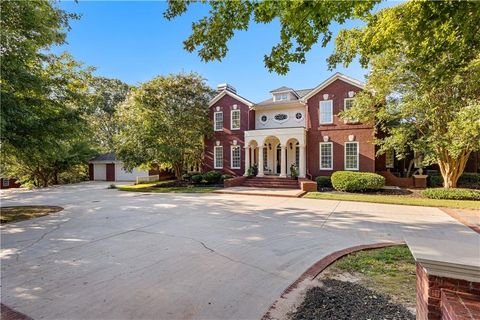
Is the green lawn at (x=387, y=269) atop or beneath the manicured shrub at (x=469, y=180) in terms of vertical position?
beneath

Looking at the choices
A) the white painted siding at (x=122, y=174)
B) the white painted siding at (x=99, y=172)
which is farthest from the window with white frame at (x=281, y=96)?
the white painted siding at (x=99, y=172)

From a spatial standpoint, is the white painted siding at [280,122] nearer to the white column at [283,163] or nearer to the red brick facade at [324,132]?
the red brick facade at [324,132]

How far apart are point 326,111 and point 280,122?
3826mm

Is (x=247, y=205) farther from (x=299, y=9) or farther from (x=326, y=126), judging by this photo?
(x=326, y=126)

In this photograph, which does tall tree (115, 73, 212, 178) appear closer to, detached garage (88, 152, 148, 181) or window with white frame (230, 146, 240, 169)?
window with white frame (230, 146, 240, 169)

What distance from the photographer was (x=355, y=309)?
3309 mm

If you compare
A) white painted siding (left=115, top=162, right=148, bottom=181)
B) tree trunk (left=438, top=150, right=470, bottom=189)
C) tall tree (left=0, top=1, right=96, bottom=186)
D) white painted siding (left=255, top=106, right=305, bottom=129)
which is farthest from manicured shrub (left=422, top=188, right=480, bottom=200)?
white painted siding (left=115, top=162, right=148, bottom=181)

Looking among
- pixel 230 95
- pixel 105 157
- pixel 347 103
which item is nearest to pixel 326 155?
pixel 347 103

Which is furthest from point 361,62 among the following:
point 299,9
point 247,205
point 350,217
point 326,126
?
point 326,126

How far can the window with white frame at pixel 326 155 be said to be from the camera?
18766mm

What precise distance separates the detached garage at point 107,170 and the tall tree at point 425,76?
23330 millimetres

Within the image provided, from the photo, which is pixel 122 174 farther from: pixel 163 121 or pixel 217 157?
pixel 217 157

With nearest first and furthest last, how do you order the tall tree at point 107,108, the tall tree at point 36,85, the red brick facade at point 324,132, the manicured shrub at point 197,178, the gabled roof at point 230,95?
the tall tree at point 36,85, the red brick facade at point 324,132, the manicured shrub at point 197,178, the gabled roof at point 230,95, the tall tree at point 107,108

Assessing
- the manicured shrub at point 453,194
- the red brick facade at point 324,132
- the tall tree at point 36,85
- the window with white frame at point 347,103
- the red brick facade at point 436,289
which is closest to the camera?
the red brick facade at point 436,289
